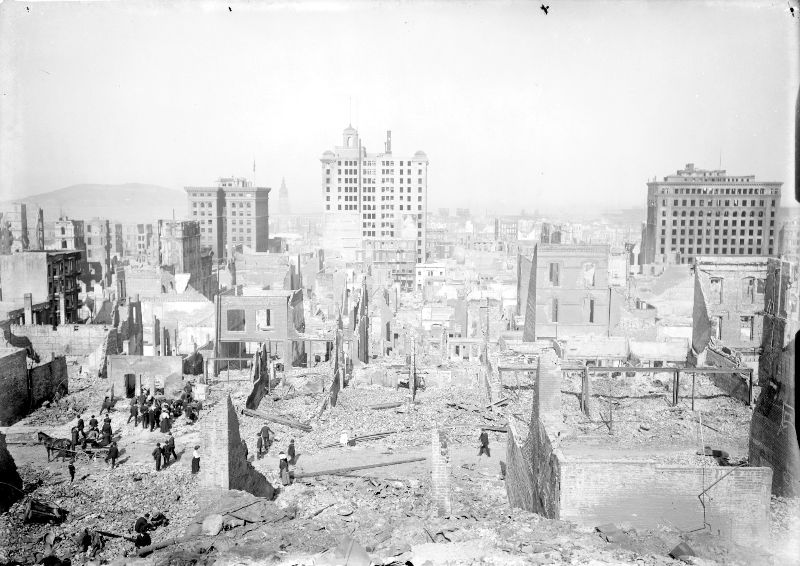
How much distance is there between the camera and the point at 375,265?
9025cm

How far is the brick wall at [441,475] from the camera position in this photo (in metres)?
17.5

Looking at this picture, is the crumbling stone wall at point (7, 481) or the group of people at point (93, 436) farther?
the group of people at point (93, 436)

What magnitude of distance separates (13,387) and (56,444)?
5.82 m

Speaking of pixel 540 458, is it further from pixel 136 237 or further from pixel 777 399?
pixel 136 237

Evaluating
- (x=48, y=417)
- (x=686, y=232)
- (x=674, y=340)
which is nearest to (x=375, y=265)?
(x=686, y=232)

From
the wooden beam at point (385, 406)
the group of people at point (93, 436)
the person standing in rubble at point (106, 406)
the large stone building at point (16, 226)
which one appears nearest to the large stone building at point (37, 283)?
the person standing in rubble at point (106, 406)

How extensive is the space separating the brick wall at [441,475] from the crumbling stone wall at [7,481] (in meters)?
13.0

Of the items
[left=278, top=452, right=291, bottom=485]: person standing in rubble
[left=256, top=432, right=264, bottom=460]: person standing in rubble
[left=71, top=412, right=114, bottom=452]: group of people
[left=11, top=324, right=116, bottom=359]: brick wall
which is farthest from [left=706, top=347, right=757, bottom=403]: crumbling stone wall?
[left=11, top=324, right=116, bottom=359]: brick wall

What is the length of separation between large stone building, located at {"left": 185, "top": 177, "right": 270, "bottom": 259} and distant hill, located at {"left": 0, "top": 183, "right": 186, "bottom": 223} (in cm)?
802

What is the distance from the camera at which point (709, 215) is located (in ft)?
324

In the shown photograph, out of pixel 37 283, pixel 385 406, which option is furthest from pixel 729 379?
pixel 37 283

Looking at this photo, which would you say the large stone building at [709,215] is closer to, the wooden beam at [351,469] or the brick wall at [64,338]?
the brick wall at [64,338]

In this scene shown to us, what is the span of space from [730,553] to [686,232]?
95.3 m

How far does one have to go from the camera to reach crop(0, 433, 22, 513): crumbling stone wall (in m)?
20.1
